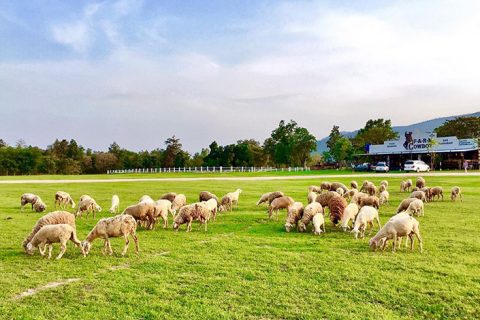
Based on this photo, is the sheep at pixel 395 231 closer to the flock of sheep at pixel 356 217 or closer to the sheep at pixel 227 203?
the flock of sheep at pixel 356 217

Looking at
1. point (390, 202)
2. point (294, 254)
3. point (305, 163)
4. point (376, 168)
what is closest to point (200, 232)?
point (294, 254)

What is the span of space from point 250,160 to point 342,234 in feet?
314

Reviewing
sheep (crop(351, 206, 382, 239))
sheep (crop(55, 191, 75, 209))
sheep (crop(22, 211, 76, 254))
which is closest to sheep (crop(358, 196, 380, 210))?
sheep (crop(351, 206, 382, 239))

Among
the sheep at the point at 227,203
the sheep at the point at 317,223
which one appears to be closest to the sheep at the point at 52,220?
the sheep at the point at 317,223

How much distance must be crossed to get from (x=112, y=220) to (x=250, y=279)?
4.77m

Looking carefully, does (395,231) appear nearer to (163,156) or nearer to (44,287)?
(44,287)

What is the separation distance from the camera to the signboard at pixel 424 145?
7375cm

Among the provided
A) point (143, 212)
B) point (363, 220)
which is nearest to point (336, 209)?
point (363, 220)

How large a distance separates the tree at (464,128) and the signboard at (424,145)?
60.4ft

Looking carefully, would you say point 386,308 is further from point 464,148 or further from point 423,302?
point 464,148

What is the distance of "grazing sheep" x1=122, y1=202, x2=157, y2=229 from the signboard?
232 feet

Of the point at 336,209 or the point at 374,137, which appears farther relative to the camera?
the point at 374,137

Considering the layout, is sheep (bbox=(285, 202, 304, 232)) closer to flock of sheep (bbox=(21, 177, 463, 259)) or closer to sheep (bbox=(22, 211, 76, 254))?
flock of sheep (bbox=(21, 177, 463, 259))

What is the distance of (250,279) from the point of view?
30.1 ft
